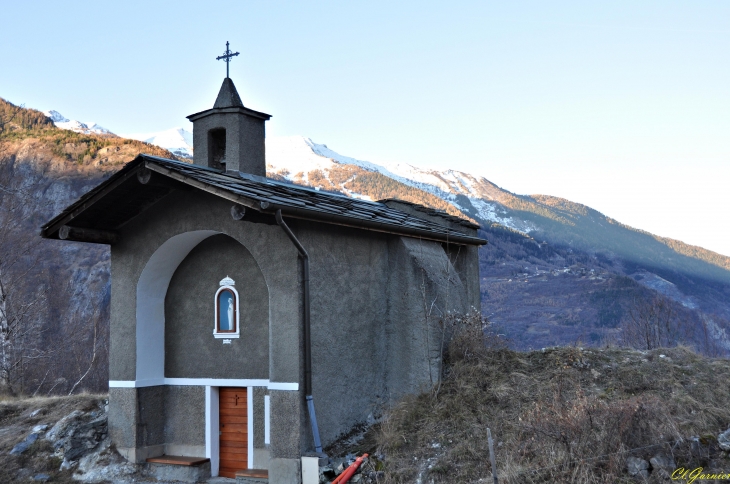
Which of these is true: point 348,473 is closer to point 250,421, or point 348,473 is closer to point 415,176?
point 250,421

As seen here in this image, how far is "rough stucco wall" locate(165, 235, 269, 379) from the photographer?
11.6 metres

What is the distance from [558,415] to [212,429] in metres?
6.07

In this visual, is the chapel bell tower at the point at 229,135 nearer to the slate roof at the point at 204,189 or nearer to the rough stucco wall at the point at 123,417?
the slate roof at the point at 204,189

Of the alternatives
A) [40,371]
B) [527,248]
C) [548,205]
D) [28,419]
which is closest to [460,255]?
[28,419]

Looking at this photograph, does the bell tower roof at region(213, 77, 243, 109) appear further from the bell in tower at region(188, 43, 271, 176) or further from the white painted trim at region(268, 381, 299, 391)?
the white painted trim at region(268, 381, 299, 391)

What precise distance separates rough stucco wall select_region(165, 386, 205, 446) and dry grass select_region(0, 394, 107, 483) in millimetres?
1850

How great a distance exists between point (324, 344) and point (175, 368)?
3313 mm

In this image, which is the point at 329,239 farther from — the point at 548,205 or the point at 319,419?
the point at 548,205

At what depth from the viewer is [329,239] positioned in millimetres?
11297

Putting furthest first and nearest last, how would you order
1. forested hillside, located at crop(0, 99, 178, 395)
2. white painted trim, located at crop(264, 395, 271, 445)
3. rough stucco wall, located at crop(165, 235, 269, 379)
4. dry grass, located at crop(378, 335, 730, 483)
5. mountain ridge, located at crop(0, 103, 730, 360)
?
mountain ridge, located at crop(0, 103, 730, 360) < forested hillside, located at crop(0, 99, 178, 395) < rough stucco wall, located at crop(165, 235, 269, 379) < white painted trim, located at crop(264, 395, 271, 445) < dry grass, located at crop(378, 335, 730, 483)

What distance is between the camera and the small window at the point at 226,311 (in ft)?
38.7

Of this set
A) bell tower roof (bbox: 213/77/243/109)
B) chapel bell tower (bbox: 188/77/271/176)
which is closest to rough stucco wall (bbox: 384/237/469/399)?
chapel bell tower (bbox: 188/77/271/176)

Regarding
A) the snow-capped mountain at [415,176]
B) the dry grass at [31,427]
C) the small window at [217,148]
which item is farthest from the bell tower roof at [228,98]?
the snow-capped mountain at [415,176]

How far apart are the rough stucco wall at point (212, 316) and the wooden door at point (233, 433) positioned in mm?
399
